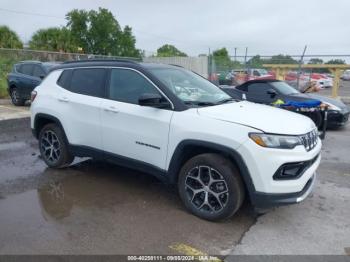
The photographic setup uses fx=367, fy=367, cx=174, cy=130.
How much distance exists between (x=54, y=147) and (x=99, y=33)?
44.8 m

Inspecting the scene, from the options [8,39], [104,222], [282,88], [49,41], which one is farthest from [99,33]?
[104,222]

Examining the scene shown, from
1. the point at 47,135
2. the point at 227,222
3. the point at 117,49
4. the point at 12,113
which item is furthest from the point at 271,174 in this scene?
the point at 117,49

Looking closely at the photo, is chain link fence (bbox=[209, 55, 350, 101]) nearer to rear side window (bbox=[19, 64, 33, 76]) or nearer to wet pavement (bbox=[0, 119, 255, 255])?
rear side window (bbox=[19, 64, 33, 76])

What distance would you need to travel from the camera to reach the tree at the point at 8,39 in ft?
109

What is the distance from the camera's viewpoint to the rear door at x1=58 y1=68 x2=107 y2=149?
5137 mm

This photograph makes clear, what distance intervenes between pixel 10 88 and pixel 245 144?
12.1 meters

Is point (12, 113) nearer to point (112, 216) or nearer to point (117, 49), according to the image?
point (112, 216)

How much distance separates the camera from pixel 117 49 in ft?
161

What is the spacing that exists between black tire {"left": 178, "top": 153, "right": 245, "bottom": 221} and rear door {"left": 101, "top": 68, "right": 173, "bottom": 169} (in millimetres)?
393

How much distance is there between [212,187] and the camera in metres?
4.15

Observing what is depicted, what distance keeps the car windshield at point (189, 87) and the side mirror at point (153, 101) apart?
202 millimetres

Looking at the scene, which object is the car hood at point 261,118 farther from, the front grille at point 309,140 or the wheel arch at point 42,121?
the wheel arch at point 42,121

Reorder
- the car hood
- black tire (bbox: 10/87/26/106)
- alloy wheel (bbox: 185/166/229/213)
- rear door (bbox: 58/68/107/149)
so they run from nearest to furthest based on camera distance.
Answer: the car hood < alloy wheel (bbox: 185/166/229/213) < rear door (bbox: 58/68/107/149) < black tire (bbox: 10/87/26/106)

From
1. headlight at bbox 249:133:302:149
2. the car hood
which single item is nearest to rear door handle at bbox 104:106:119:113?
the car hood
